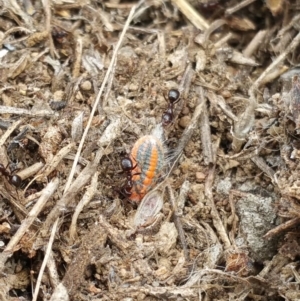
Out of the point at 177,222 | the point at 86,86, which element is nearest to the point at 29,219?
the point at 177,222

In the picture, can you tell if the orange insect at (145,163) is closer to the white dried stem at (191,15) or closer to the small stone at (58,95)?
the small stone at (58,95)

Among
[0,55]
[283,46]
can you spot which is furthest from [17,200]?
[283,46]

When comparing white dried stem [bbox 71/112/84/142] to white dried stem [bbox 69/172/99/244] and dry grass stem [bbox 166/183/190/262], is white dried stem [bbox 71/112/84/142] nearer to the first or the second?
white dried stem [bbox 69/172/99/244]

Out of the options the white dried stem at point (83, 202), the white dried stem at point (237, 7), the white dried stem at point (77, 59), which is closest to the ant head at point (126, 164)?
the white dried stem at point (83, 202)

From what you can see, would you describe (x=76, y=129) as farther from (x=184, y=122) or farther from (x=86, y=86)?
(x=184, y=122)

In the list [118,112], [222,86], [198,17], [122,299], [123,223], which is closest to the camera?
[122,299]

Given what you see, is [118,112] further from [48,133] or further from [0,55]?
[0,55]
